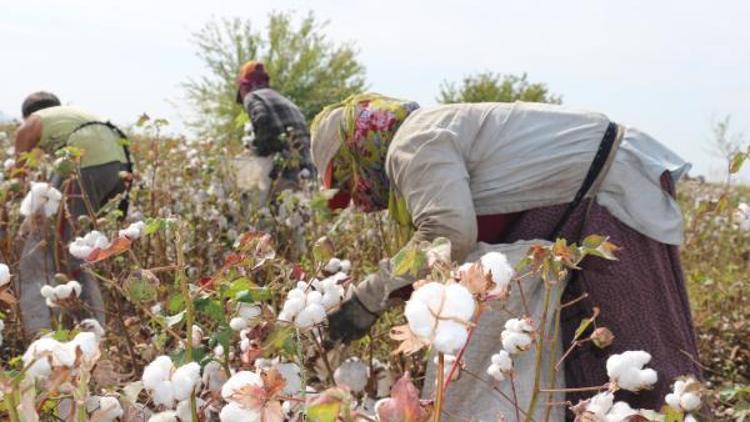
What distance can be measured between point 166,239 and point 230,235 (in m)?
0.30

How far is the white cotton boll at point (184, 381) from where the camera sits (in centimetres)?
91

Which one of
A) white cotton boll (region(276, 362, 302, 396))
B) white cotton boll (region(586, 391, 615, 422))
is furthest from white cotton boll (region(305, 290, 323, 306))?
white cotton boll (region(586, 391, 615, 422))

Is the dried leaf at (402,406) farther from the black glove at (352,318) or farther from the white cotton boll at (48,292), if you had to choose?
the white cotton boll at (48,292)

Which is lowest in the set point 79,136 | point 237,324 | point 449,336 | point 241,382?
point 79,136

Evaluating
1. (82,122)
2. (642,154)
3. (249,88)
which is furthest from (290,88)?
(642,154)

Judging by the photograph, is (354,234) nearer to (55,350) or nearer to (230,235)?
(230,235)

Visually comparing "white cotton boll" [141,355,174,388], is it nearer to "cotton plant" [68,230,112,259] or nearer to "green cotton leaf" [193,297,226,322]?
"green cotton leaf" [193,297,226,322]

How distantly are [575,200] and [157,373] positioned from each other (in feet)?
3.89

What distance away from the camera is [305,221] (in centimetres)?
347

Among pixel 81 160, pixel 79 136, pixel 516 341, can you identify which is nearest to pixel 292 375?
pixel 516 341

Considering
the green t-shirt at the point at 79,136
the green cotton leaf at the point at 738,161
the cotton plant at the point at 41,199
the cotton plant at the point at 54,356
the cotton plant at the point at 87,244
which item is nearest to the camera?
the cotton plant at the point at 54,356

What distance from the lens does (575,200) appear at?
1888 mm

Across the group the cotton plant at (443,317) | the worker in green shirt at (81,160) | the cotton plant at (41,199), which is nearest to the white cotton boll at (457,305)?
the cotton plant at (443,317)

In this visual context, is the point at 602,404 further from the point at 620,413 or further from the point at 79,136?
the point at 79,136
